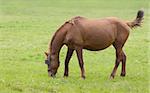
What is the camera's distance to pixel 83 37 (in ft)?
44.8

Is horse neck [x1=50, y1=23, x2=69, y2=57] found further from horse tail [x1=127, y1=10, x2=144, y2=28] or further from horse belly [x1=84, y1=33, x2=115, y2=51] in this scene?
horse tail [x1=127, y1=10, x2=144, y2=28]

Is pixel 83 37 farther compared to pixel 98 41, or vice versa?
pixel 98 41

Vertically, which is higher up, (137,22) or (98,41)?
(137,22)

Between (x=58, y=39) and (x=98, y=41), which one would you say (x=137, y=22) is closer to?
(x=98, y=41)

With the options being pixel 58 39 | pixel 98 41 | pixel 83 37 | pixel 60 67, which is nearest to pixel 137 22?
pixel 98 41

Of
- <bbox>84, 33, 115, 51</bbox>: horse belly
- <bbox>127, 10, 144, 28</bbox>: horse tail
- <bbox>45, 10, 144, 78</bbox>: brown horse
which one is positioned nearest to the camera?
<bbox>45, 10, 144, 78</bbox>: brown horse

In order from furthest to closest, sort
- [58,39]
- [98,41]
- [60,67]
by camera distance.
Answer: [60,67], [98,41], [58,39]

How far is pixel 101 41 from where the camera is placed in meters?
13.9

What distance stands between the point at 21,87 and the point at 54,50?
7.92ft

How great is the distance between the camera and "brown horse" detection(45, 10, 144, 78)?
13.6 m

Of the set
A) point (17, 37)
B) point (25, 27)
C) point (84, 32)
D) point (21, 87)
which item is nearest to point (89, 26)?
point (84, 32)

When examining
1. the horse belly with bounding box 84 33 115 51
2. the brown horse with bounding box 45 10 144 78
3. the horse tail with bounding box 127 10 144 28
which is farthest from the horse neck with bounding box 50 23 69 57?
the horse tail with bounding box 127 10 144 28

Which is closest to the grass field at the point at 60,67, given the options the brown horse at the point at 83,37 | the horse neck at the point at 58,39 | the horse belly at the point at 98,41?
the brown horse at the point at 83,37

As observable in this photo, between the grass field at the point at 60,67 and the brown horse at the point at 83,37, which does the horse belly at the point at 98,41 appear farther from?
the grass field at the point at 60,67
